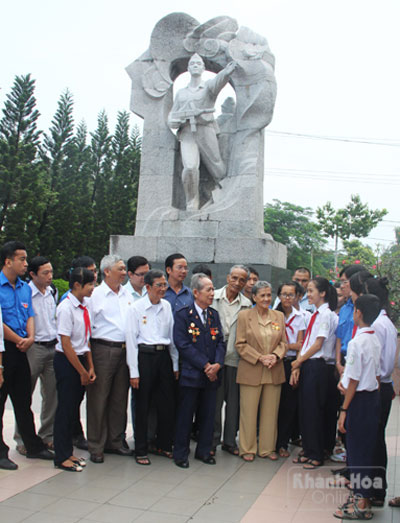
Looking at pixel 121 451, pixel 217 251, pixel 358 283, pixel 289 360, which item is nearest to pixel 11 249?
pixel 121 451

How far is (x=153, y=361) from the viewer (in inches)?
159

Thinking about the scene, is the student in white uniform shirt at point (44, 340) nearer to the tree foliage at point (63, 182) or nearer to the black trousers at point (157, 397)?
the black trousers at point (157, 397)

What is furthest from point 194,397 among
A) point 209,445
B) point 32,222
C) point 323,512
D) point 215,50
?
point 32,222

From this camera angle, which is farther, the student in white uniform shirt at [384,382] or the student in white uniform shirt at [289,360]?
the student in white uniform shirt at [289,360]

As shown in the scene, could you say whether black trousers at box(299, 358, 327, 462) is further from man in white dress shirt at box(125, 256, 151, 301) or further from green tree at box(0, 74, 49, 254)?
green tree at box(0, 74, 49, 254)

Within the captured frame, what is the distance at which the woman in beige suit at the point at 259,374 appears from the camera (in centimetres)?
414

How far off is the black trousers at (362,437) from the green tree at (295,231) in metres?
29.4

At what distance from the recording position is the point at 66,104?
961 inches

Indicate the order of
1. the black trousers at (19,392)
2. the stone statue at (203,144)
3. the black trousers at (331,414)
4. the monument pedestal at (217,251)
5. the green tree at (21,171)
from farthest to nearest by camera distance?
the green tree at (21,171), the stone statue at (203,144), the monument pedestal at (217,251), the black trousers at (331,414), the black trousers at (19,392)

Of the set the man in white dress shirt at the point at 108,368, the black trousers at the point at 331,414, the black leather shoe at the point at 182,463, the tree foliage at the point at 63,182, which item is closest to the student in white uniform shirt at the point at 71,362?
the man in white dress shirt at the point at 108,368

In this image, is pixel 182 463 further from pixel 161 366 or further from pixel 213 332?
pixel 213 332

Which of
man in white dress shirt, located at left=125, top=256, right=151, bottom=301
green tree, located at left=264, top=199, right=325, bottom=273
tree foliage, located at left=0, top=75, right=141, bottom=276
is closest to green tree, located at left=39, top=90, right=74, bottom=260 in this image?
tree foliage, located at left=0, top=75, right=141, bottom=276

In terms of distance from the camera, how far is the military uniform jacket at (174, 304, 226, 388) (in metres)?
3.98

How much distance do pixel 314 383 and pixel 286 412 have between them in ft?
1.56
